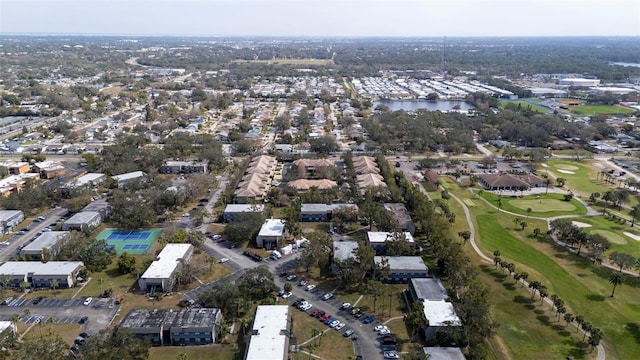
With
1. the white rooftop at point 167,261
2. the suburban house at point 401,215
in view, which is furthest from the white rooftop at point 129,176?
the suburban house at point 401,215

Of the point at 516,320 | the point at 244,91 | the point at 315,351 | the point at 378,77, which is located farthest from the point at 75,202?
the point at 378,77

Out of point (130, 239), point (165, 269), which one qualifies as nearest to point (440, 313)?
point (165, 269)

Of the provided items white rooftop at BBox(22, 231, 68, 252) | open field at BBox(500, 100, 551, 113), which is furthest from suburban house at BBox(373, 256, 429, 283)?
open field at BBox(500, 100, 551, 113)

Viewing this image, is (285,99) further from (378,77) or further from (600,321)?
(600,321)

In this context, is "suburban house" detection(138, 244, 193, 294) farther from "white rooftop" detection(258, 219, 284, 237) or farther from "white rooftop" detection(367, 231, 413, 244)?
"white rooftop" detection(367, 231, 413, 244)

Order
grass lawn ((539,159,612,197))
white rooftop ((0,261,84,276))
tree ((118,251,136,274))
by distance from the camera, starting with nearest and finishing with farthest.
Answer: white rooftop ((0,261,84,276)), tree ((118,251,136,274)), grass lawn ((539,159,612,197))

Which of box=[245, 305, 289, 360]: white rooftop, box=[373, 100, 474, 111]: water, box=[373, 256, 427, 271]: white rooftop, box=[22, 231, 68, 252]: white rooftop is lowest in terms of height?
box=[245, 305, 289, 360]: white rooftop

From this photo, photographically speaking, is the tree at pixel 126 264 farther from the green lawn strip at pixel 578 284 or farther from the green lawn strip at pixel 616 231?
the green lawn strip at pixel 616 231

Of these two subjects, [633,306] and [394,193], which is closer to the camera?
[633,306]
